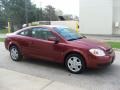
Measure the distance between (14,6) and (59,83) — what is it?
119 feet

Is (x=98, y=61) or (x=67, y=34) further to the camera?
(x=67, y=34)

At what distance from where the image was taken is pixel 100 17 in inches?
909

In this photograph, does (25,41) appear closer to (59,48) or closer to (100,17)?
(59,48)

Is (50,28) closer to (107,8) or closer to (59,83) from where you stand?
(59,83)

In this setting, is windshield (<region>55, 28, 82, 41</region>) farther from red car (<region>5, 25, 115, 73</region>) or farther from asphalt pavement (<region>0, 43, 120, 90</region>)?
asphalt pavement (<region>0, 43, 120, 90</region>)

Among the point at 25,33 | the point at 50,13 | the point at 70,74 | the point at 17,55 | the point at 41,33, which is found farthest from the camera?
the point at 50,13

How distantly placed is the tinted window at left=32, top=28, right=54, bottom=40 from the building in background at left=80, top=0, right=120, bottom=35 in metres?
16.2

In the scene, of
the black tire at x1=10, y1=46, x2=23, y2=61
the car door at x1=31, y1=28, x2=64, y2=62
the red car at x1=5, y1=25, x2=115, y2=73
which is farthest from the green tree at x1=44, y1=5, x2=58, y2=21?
the car door at x1=31, y1=28, x2=64, y2=62

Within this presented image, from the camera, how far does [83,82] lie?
5.57 meters

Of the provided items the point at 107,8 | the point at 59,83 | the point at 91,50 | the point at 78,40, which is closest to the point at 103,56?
the point at 91,50

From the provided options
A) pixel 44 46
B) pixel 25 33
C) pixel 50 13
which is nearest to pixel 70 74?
pixel 44 46

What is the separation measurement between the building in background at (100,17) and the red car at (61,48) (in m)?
16.2

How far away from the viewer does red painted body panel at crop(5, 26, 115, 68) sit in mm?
6133

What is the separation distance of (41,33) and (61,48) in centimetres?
114
